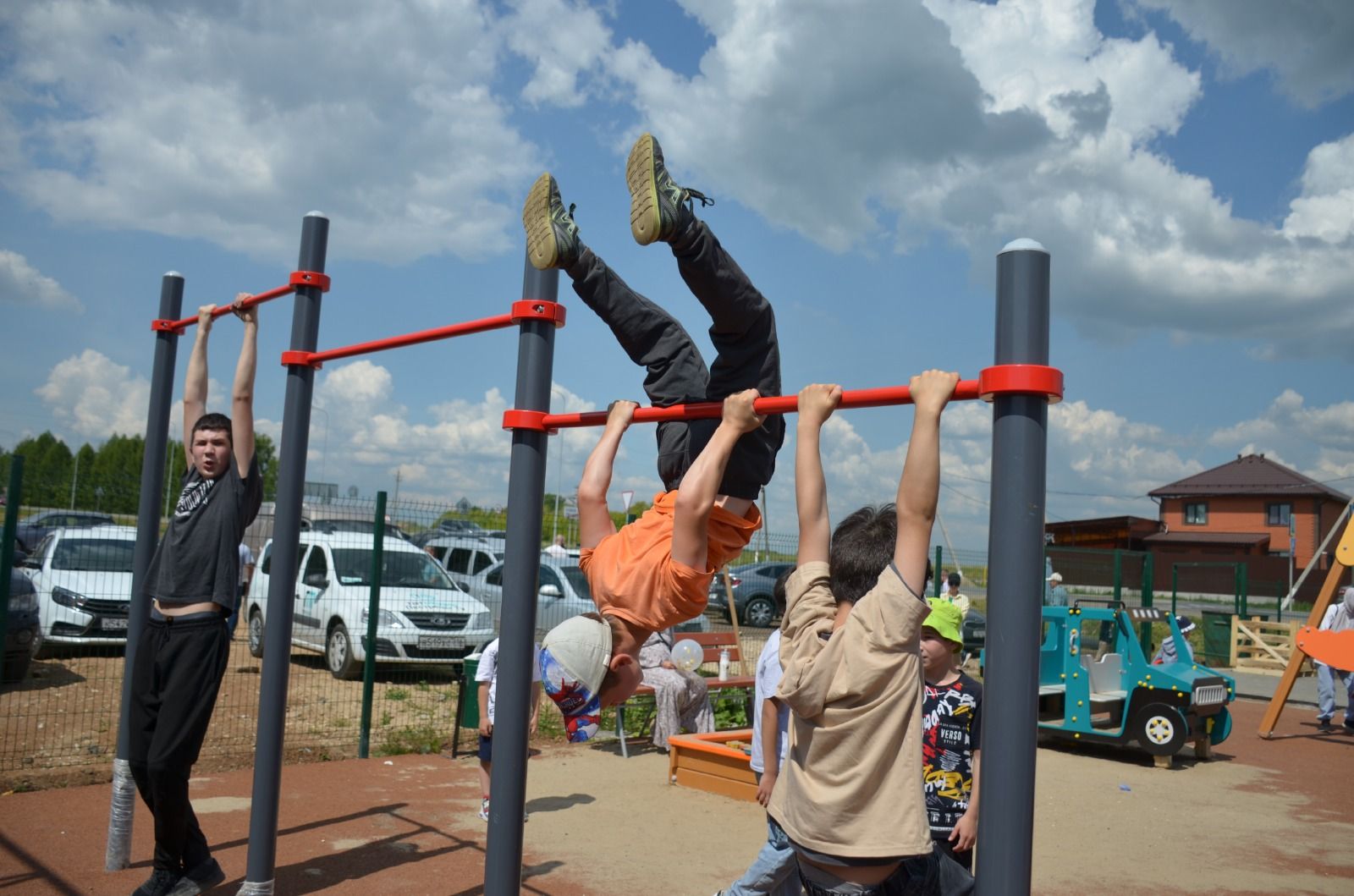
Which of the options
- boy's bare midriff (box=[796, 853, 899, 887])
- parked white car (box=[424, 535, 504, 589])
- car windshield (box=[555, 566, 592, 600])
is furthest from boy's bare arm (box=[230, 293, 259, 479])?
parked white car (box=[424, 535, 504, 589])

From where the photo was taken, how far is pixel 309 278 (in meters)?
4.41

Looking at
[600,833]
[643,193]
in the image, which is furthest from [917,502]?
[600,833]

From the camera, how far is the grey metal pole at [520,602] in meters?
3.05

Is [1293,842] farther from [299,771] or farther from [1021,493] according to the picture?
[299,771]

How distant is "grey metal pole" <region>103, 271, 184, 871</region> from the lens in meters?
4.57

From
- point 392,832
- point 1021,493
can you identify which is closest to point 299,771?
point 392,832

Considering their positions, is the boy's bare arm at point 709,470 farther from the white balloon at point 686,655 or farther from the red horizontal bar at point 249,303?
the white balloon at point 686,655

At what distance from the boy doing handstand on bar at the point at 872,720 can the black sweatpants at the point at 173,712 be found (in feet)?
8.52

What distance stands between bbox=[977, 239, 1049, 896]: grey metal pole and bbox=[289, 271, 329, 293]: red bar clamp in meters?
3.23

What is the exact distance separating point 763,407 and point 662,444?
3.23 ft

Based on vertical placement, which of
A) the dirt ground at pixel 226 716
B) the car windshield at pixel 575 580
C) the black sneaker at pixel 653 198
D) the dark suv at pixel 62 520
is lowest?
the dirt ground at pixel 226 716

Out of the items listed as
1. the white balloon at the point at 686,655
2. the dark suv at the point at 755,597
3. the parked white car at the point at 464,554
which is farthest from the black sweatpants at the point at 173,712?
the dark suv at the point at 755,597

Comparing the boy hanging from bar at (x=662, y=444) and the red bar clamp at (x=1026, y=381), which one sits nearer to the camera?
the red bar clamp at (x=1026, y=381)

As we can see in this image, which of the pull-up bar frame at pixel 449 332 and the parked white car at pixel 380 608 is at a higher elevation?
the pull-up bar frame at pixel 449 332
